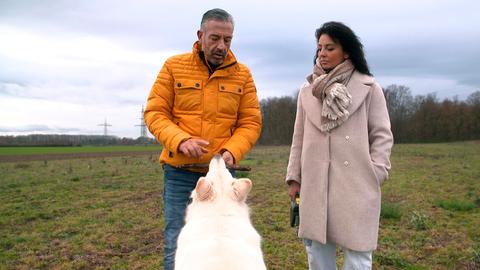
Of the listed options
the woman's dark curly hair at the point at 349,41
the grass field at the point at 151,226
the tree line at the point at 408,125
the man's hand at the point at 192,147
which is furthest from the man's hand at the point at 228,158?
the tree line at the point at 408,125

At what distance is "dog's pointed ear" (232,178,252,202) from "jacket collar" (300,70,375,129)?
986mm

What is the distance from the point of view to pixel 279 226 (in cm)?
813

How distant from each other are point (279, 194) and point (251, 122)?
8689 millimetres

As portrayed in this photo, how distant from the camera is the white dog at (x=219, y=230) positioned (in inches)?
96.2

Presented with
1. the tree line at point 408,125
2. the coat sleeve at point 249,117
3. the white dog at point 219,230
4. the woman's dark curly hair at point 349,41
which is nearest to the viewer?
the white dog at point 219,230

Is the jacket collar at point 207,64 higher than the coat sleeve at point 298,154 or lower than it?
higher

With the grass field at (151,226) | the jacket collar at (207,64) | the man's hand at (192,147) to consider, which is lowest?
the grass field at (151,226)

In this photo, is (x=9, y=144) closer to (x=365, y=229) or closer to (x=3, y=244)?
(x=3, y=244)

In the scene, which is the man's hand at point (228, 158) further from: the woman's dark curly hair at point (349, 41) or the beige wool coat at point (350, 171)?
the woman's dark curly hair at point (349, 41)

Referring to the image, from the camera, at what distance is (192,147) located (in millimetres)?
3176

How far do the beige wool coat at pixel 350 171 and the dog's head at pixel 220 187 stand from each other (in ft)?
2.81

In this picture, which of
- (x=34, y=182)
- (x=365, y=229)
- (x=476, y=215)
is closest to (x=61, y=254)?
(x=365, y=229)

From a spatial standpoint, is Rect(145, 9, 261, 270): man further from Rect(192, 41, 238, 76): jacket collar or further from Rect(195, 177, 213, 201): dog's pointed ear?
Rect(195, 177, 213, 201): dog's pointed ear

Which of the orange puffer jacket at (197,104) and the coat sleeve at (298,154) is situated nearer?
the orange puffer jacket at (197,104)
